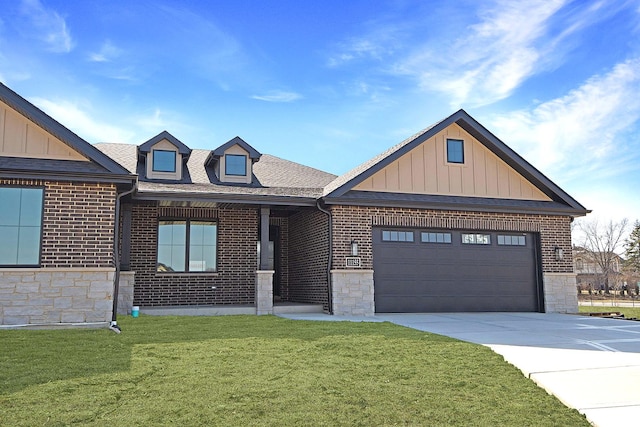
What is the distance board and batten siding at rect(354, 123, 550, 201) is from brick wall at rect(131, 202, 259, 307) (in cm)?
381

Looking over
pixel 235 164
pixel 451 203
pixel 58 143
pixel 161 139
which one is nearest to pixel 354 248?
pixel 451 203

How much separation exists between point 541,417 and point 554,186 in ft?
38.8

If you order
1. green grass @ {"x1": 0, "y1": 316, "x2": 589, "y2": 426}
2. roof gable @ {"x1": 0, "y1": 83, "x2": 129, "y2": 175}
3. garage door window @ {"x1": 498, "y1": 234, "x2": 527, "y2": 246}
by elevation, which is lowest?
green grass @ {"x1": 0, "y1": 316, "x2": 589, "y2": 426}

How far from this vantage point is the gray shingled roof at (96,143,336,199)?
13.7 meters

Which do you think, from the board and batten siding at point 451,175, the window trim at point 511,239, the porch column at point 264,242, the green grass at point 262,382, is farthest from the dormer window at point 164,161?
the window trim at point 511,239

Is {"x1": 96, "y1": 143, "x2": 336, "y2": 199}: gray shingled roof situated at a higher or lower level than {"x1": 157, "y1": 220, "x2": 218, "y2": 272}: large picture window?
higher

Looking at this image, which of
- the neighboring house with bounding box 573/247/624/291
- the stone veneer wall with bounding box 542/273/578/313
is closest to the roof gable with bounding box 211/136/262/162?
the stone veneer wall with bounding box 542/273/578/313

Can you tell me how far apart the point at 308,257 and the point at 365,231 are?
233cm

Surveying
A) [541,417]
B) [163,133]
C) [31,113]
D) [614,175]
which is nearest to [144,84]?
[163,133]

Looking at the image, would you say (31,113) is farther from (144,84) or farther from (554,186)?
(554,186)

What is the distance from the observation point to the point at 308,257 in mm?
15633

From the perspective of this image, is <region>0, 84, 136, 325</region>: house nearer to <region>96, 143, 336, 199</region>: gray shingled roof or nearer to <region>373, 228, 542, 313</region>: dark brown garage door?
<region>96, 143, 336, 199</region>: gray shingled roof

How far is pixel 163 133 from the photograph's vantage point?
14836mm

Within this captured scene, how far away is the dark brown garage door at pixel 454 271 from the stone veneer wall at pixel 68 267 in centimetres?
669
